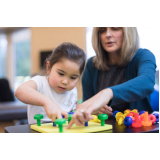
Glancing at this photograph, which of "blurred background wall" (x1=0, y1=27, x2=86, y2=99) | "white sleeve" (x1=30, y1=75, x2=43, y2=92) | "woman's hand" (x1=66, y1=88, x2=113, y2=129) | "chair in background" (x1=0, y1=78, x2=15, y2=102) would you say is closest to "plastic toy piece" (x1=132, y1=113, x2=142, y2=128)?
"woman's hand" (x1=66, y1=88, x2=113, y2=129)

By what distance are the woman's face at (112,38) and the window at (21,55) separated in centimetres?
393

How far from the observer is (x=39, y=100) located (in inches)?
25.0

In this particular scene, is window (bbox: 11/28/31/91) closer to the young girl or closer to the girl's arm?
the young girl

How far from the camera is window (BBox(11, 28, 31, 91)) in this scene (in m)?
4.95

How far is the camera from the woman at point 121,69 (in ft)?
2.43

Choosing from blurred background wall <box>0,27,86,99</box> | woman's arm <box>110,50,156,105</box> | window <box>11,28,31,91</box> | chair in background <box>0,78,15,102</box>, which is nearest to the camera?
woman's arm <box>110,50,156,105</box>

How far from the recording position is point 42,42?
4273mm

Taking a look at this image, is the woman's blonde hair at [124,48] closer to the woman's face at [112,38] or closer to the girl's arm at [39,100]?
the woman's face at [112,38]

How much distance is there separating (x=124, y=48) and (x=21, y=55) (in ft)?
15.1

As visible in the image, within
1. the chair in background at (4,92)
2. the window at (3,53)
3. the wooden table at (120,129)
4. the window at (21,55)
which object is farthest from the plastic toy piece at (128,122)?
the window at (3,53)

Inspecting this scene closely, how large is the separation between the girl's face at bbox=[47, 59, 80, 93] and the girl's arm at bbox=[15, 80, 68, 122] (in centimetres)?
13

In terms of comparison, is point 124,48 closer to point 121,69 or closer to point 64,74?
point 121,69

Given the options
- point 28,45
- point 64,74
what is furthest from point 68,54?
point 28,45

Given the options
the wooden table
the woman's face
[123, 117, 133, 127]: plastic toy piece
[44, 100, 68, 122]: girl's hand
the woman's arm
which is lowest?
the wooden table
